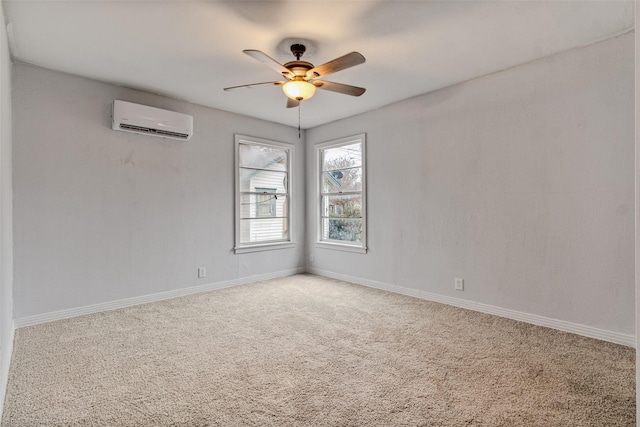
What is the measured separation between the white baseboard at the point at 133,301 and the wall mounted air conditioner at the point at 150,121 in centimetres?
192

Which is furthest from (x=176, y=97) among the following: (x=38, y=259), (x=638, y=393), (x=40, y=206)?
(x=638, y=393)

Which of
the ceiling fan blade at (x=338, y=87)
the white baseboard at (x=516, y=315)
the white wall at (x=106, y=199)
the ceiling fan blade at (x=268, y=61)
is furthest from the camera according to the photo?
the white wall at (x=106, y=199)

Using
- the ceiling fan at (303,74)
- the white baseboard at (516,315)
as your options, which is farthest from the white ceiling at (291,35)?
the white baseboard at (516,315)

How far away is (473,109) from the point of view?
3.51 meters

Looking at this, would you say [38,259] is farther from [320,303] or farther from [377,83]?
[377,83]

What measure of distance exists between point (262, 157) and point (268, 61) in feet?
9.22

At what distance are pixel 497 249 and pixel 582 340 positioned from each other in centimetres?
100

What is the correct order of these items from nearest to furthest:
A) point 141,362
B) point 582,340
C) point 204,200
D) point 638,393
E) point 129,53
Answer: point 638,393, point 141,362, point 582,340, point 129,53, point 204,200

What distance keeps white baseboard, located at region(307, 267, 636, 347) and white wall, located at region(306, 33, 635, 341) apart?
4cm

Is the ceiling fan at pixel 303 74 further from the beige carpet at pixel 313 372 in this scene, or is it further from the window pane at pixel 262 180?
the window pane at pixel 262 180

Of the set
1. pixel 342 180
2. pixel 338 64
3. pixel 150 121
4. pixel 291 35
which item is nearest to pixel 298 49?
pixel 291 35

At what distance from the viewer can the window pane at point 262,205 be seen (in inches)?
193

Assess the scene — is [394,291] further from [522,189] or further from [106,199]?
[106,199]

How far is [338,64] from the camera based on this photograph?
2410mm
